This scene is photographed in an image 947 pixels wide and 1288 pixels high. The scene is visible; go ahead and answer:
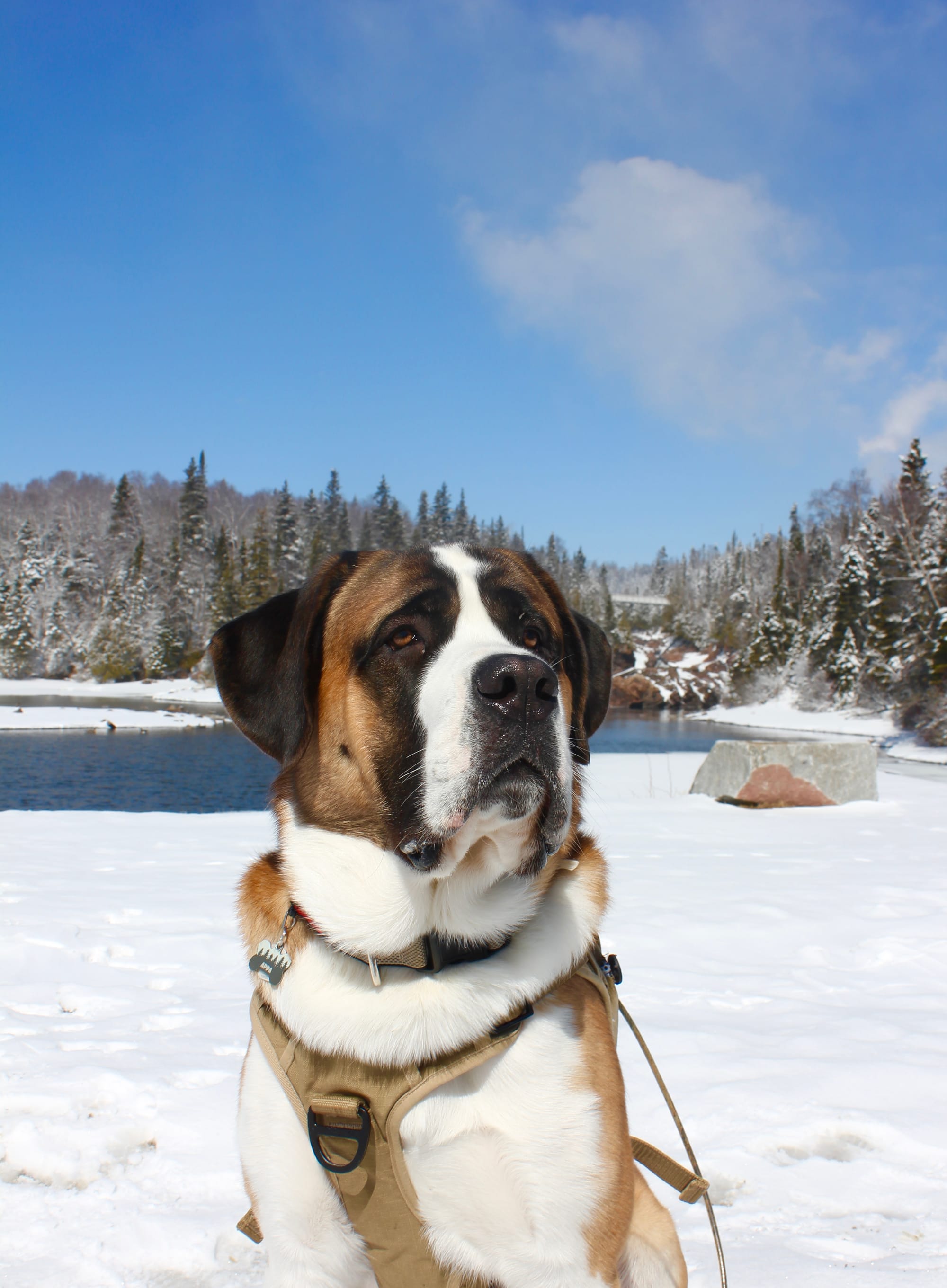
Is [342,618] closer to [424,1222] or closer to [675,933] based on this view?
[424,1222]

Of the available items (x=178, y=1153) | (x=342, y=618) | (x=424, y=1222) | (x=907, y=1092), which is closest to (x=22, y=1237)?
(x=178, y=1153)

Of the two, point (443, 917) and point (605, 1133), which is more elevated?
point (443, 917)

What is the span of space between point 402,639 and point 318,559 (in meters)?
27.1

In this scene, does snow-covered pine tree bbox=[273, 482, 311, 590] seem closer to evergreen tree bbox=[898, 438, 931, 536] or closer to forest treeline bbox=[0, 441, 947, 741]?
forest treeline bbox=[0, 441, 947, 741]

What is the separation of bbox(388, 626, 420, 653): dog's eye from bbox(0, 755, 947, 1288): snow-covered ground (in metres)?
1.96

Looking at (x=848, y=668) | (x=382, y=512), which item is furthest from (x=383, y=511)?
(x=848, y=668)

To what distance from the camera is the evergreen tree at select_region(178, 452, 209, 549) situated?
80.2 m

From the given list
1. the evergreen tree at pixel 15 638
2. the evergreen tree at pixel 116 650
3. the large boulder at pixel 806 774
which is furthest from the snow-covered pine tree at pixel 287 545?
the large boulder at pixel 806 774

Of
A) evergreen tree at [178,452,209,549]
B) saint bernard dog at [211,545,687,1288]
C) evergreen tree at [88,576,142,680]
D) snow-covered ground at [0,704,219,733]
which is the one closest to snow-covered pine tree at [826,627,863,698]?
snow-covered ground at [0,704,219,733]

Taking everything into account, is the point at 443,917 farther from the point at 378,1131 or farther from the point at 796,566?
the point at 796,566

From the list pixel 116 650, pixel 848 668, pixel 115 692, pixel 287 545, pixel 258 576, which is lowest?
pixel 115 692

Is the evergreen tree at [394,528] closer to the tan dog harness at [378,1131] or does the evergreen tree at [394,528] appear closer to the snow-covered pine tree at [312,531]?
the snow-covered pine tree at [312,531]

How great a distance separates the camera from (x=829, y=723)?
45.2m

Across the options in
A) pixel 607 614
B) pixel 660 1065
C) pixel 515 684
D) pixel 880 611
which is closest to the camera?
pixel 515 684
